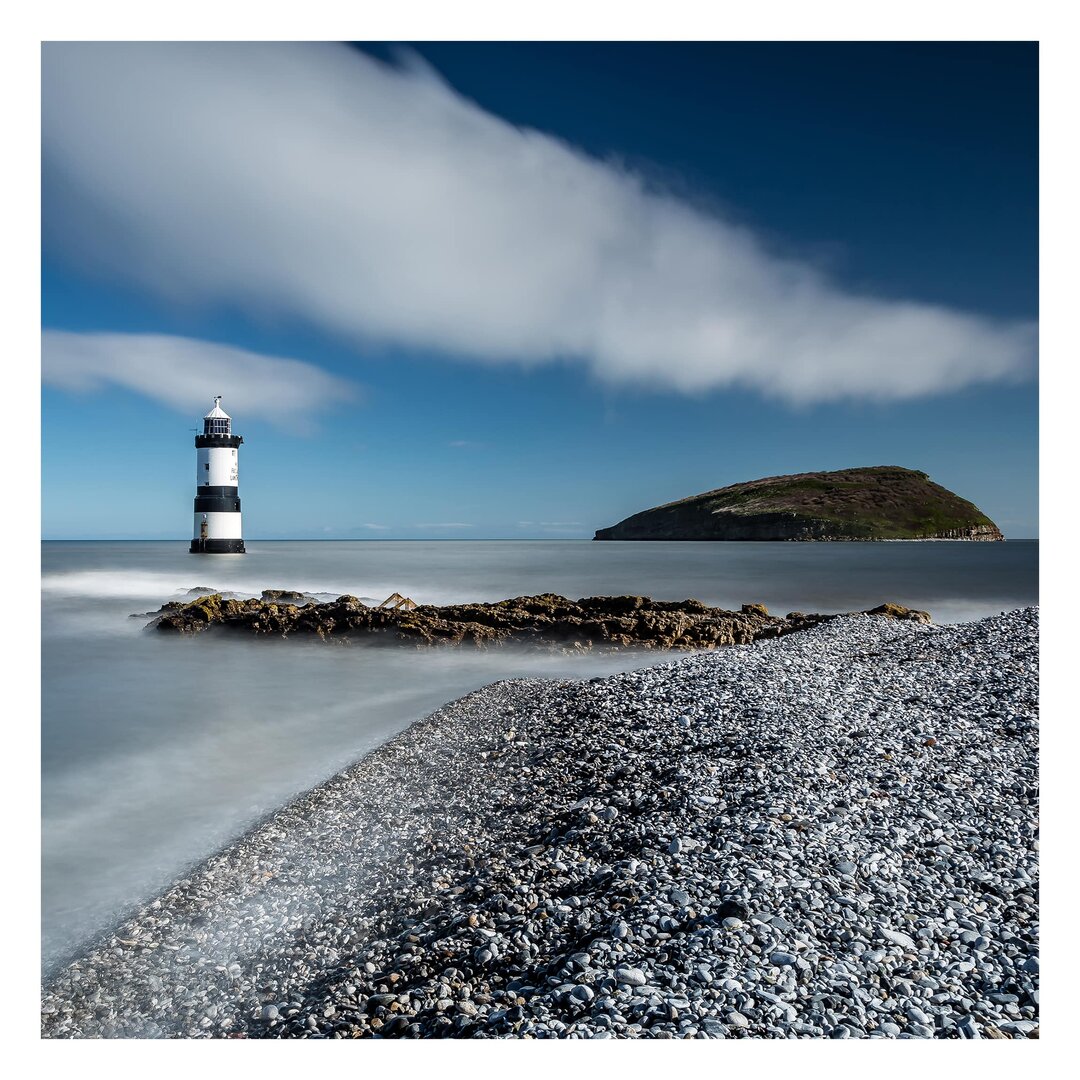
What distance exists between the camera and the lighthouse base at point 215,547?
19.6 metres

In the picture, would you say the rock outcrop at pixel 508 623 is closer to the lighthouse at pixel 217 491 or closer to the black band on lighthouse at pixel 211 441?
the lighthouse at pixel 217 491

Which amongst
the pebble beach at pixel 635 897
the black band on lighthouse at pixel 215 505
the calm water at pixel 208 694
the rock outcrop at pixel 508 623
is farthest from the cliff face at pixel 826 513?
the black band on lighthouse at pixel 215 505

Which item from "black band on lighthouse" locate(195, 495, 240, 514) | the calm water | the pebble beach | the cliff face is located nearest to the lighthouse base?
"black band on lighthouse" locate(195, 495, 240, 514)

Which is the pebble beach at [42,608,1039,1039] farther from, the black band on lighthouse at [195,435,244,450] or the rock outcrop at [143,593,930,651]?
the black band on lighthouse at [195,435,244,450]

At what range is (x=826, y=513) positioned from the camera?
26031 mm

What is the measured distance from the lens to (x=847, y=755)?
3.87m

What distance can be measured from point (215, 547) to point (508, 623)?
12811mm

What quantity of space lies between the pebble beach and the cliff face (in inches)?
174

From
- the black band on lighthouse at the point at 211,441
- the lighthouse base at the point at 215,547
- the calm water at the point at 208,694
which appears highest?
the black band on lighthouse at the point at 211,441

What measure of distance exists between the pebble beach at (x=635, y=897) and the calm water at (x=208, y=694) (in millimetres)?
486

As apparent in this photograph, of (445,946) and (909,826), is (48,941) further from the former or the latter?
(909,826)
